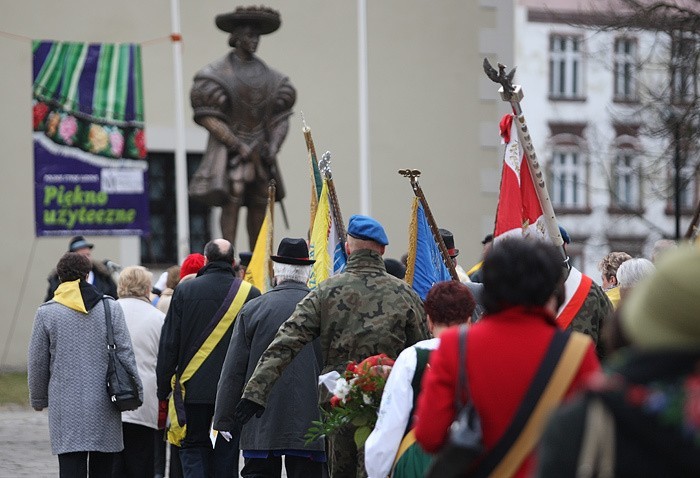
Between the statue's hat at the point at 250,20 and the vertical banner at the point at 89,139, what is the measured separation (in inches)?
200

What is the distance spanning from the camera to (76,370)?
923cm

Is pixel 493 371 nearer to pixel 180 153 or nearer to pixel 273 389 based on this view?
pixel 273 389

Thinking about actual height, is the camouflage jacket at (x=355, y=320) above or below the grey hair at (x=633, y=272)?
below

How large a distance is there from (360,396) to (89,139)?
1464 centimetres

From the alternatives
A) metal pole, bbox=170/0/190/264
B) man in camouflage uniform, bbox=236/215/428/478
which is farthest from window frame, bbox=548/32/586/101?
man in camouflage uniform, bbox=236/215/428/478

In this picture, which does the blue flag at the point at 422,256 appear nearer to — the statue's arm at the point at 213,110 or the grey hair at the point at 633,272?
the grey hair at the point at 633,272

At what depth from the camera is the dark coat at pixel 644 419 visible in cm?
297

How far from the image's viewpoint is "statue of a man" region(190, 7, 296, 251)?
15.5 m

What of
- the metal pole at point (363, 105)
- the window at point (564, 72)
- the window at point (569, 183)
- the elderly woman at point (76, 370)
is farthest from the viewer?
the window at point (564, 72)

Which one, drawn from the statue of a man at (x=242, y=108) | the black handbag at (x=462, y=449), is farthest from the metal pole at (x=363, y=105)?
the black handbag at (x=462, y=449)

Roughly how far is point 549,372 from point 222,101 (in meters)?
11.6

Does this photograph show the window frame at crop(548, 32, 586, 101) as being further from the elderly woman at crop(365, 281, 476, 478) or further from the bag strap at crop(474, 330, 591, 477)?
the bag strap at crop(474, 330, 591, 477)

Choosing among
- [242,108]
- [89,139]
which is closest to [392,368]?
[242,108]

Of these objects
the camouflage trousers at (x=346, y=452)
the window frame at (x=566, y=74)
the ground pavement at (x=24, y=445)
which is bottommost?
the ground pavement at (x=24, y=445)
